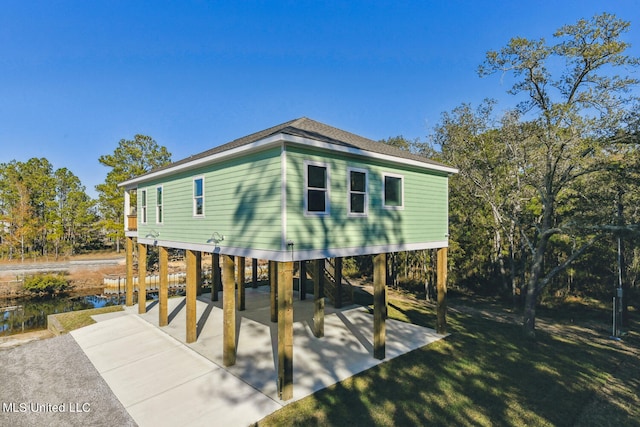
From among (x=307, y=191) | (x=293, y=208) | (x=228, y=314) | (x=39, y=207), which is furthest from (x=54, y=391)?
(x=39, y=207)

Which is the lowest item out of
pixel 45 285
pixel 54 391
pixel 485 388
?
pixel 45 285

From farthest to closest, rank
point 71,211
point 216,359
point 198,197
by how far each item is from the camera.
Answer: point 71,211 < point 198,197 < point 216,359

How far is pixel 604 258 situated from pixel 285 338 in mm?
17472

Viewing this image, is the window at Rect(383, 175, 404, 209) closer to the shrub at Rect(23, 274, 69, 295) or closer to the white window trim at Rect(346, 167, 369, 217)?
the white window trim at Rect(346, 167, 369, 217)

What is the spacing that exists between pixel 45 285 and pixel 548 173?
93.6ft

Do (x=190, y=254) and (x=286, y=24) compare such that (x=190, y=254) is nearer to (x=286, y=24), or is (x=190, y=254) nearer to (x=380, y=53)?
(x=286, y=24)

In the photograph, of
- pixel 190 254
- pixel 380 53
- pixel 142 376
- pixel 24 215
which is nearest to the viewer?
pixel 142 376

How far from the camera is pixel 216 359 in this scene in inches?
323

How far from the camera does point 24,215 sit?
31.8 meters

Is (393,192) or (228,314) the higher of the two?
(393,192)

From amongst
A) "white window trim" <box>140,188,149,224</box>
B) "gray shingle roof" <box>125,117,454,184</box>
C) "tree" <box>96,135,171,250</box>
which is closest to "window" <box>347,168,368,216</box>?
"gray shingle roof" <box>125,117,454,184</box>

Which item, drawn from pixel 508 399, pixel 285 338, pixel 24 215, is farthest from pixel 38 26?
pixel 24 215

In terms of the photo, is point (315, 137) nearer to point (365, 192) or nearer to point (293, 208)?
point (293, 208)

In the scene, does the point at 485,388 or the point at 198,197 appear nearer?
the point at 485,388
